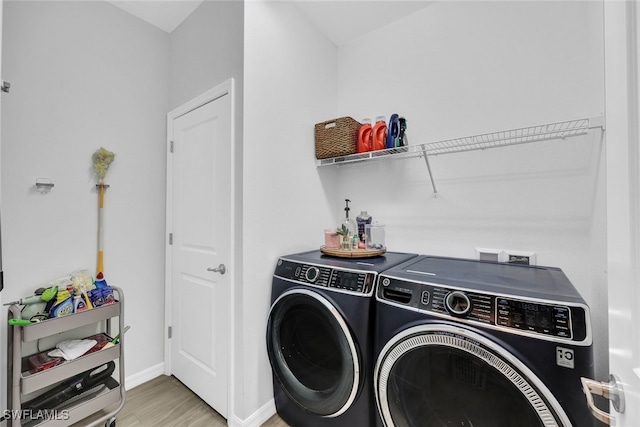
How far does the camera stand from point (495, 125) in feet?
5.26

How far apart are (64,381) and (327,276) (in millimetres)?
1690

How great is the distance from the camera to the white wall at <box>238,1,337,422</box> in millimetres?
1564

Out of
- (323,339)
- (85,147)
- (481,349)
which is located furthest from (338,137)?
(85,147)

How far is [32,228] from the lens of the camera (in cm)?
153

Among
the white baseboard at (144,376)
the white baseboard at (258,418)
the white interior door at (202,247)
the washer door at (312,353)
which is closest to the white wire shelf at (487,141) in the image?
the white interior door at (202,247)

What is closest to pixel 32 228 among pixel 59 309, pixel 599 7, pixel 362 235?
pixel 59 309

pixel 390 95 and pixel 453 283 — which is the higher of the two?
pixel 390 95

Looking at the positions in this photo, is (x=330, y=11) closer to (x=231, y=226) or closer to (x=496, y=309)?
(x=231, y=226)

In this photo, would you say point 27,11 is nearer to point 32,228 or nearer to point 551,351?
point 32,228

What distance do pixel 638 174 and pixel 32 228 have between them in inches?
97.6

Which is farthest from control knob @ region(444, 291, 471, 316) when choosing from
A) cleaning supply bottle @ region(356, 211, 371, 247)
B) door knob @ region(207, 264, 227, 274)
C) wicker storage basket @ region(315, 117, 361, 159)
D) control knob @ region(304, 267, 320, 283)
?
door knob @ region(207, 264, 227, 274)

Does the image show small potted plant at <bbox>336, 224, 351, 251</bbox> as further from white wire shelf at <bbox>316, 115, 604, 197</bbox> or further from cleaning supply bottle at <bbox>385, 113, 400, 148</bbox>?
cleaning supply bottle at <bbox>385, 113, 400, 148</bbox>

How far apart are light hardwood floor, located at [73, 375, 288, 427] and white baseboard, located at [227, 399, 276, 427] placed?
31mm

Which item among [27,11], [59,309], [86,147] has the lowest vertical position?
[59,309]
